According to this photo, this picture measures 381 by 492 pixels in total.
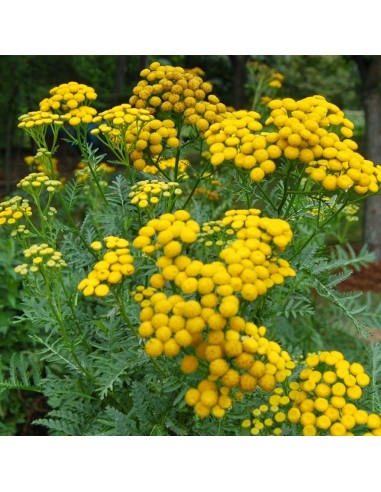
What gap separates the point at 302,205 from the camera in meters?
2.27

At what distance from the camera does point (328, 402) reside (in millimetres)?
1690

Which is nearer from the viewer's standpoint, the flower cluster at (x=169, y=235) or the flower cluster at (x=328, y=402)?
the flower cluster at (x=169, y=235)

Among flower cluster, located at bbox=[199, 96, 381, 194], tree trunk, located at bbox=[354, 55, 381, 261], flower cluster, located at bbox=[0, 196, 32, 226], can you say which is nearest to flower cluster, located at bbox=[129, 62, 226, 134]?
flower cluster, located at bbox=[199, 96, 381, 194]

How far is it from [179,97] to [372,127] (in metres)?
5.84

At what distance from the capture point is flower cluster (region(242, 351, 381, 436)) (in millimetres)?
1609

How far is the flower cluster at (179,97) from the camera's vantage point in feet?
7.13

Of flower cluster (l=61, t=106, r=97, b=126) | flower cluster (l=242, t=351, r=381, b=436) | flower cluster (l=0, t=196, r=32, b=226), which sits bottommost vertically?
flower cluster (l=242, t=351, r=381, b=436)

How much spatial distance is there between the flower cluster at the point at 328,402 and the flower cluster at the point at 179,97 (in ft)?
3.51

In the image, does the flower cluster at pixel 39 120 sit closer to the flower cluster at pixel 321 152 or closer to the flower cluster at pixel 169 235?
the flower cluster at pixel 169 235

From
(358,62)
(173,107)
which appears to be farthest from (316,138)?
(358,62)

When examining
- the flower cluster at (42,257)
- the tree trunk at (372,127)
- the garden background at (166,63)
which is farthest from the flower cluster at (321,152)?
A: the tree trunk at (372,127)

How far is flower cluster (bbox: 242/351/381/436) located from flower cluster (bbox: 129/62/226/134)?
107cm

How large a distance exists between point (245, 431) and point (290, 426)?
160 mm

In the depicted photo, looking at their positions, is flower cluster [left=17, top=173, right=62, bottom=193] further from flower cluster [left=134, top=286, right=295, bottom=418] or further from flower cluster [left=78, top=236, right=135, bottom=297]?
flower cluster [left=134, top=286, right=295, bottom=418]
